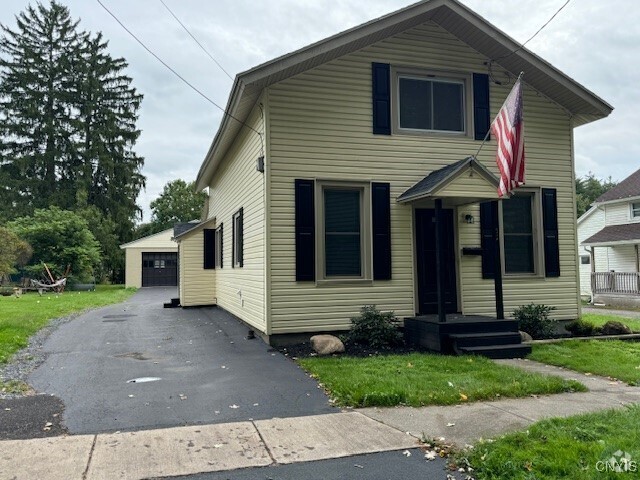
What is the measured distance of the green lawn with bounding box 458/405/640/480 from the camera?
340 cm

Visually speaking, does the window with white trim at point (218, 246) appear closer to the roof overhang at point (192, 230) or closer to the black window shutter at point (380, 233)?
the roof overhang at point (192, 230)

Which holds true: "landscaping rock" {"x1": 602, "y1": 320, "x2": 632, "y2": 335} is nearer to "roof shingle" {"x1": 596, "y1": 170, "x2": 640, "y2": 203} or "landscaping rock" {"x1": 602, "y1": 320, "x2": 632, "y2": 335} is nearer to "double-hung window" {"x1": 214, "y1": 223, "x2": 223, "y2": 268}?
"double-hung window" {"x1": 214, "y1": 223, "x2": 223, "y2": 268}

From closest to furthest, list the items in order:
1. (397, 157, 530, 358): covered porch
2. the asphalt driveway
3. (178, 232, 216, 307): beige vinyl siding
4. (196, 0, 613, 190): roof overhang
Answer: the asphalt driveway, (397, 157, 530, 358): covered porch, (196, 0, 613, 190): roof overhang, (178, 232, 216, 307): beige vinyl siding

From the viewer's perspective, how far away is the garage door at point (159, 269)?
33125 millimetres

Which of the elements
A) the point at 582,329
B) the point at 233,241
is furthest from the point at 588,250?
the point at 233,241

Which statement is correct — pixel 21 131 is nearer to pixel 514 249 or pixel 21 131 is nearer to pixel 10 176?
pixel 10 176

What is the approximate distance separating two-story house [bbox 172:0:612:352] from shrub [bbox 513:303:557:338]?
345 millimetres

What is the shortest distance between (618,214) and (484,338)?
67.3 feet

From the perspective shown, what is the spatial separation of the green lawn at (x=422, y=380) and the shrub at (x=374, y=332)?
3.04 ft

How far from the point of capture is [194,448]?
13.3 ft

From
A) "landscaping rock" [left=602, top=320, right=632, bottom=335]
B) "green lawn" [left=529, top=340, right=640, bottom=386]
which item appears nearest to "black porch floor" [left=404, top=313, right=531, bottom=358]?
"green lawn" [left=529, top=340, right=640, bottom=386]

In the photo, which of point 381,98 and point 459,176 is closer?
point 459,176

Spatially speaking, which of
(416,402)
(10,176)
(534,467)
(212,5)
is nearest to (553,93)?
(212,5)

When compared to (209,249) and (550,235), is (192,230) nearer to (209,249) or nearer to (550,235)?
(209,249)
